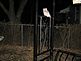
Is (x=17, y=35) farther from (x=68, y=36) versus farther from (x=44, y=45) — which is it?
(x=44, y=45)

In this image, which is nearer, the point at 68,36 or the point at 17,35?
the point at 68,36

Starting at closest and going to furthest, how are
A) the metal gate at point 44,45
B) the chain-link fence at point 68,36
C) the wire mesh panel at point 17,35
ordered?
the metal gate at point 44,45 < the chain-link fence at point 68,36 < the wire mesh panel at point 17,35

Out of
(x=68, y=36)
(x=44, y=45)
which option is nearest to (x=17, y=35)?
(x=68, y=36)

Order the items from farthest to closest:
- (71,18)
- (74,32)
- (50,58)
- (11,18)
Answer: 1. (71,18)
2. (11,18)
3. (74,32)
4. (50,58)

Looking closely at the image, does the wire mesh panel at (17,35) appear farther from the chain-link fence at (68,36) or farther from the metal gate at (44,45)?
the metal gate at (44,45)

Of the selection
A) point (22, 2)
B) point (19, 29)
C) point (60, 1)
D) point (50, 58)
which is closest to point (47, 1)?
point (60, 1)

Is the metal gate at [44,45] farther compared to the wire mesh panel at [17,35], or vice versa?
the wire mesh panel at [17,35]

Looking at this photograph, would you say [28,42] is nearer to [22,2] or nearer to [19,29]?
[19,29]

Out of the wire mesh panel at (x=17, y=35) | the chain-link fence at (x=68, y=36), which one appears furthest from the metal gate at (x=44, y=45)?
the wire mesh panel at (x=17, y=35)

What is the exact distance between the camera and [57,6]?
73.2 feet

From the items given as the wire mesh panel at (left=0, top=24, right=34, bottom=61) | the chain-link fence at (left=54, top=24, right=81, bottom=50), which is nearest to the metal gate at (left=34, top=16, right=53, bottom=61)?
the chain-link fence at (left=54, top=24, right=81, bottom=50)

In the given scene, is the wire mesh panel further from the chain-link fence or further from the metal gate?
the metal gate

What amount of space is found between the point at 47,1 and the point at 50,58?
1678 centimetres

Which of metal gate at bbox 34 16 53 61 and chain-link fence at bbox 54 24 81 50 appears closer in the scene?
metal gate at bbox 34 16 53 61
